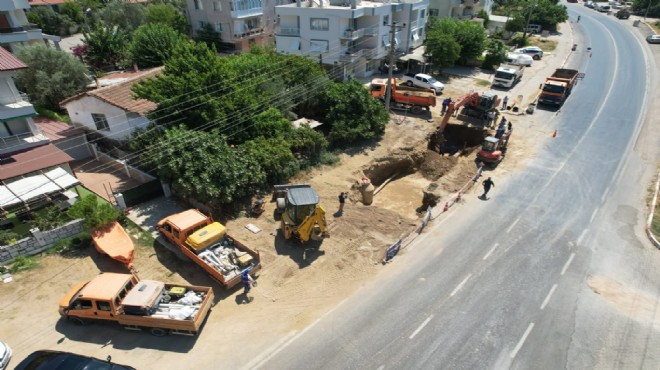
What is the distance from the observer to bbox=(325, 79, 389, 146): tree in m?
31.8

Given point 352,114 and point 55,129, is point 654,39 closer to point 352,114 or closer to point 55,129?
point 352,114

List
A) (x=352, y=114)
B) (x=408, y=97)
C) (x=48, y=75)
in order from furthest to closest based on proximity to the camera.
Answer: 1. (x=408, y=97)
2. (x=48, y=75)
3. (x=352, y=114)

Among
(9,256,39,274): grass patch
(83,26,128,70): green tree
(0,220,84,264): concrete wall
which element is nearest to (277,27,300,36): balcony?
(83,26,128,70): green tree

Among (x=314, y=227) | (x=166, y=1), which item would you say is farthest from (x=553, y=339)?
(x=166, y=1)

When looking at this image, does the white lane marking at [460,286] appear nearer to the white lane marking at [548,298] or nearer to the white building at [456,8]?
the white lane marking at [548,298]

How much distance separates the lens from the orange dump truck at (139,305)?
16234 millimetres

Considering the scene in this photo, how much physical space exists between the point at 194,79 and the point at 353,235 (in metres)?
14.9

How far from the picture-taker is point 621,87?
148 feet

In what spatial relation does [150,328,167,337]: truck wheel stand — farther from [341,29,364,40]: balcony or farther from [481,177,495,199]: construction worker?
[341,29,364,40]: balcony

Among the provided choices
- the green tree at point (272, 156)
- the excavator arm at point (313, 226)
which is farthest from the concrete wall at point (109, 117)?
the excavator arm at point (313, 226)

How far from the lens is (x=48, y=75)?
36.9 m

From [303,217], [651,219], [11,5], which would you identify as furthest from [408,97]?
[11,5]

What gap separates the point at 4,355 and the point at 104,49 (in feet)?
136

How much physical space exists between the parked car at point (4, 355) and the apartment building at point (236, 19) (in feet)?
151
